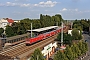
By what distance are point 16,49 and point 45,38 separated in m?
19.0

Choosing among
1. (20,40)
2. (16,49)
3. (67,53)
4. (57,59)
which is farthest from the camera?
(20,40)

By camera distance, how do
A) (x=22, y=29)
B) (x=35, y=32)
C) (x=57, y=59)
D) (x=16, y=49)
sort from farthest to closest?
(x=22, y=29), (x=35, y=32), (x=16, y=49), (x=57, y=59)

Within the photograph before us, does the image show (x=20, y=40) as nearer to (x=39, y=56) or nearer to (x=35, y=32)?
(x=35, y=32)

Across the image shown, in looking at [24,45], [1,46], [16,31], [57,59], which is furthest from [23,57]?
[16,31]

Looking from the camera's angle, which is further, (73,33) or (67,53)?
(73,33)

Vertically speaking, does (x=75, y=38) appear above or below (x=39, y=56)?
below

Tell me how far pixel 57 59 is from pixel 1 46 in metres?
13.4

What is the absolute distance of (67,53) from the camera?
3384 centimetres

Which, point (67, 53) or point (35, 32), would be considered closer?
point (67, 53)

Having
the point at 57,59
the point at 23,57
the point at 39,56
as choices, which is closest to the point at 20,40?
the point at 23,57

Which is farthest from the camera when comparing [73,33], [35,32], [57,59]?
[73,33]

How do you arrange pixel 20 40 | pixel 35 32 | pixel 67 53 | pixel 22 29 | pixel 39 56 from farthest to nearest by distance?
pixel 22 29 < pixel 35 32 < pixel 20 40 < pixel 67 53 < pixel 39 56

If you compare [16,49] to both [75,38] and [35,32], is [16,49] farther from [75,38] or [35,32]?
[75,38]

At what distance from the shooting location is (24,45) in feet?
146
